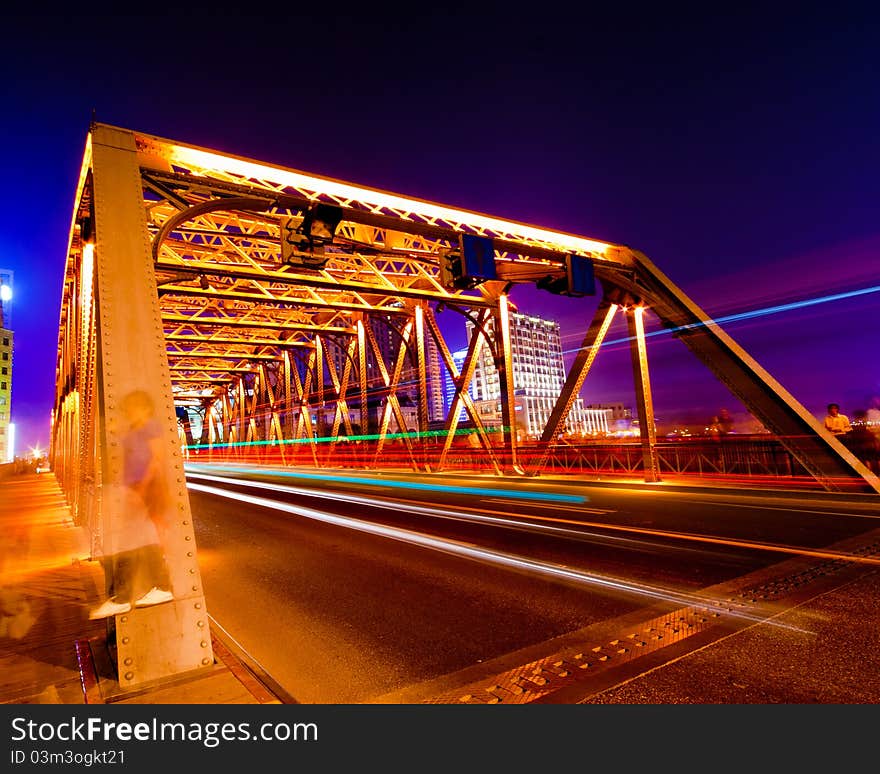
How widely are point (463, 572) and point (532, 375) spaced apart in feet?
372

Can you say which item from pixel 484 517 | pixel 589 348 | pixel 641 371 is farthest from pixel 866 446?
pixel 484 517

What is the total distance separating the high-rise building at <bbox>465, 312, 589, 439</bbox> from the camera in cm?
10962

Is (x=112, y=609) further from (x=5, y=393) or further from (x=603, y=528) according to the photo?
(x=5, y=393)

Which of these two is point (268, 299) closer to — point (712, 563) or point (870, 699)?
point (712, 563)

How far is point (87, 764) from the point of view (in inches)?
103

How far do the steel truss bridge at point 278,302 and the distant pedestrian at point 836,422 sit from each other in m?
0.58

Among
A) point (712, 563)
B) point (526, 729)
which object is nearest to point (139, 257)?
point (526, 729)

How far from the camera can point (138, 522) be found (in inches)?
150

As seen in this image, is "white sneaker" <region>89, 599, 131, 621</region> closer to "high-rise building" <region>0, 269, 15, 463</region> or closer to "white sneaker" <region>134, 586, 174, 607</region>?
"white sneaker" <region>134, 586, 174, 607</region>

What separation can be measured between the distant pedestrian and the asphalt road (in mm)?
2210

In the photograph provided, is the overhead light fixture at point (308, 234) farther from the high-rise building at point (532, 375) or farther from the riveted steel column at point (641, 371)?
the high-rise building at point (532, 375)

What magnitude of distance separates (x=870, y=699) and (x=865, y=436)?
476 inches

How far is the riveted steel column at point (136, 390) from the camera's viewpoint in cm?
357

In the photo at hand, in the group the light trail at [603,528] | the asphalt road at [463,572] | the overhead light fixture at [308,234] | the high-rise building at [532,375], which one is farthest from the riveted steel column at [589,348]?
the high-rise building at [532,375]
